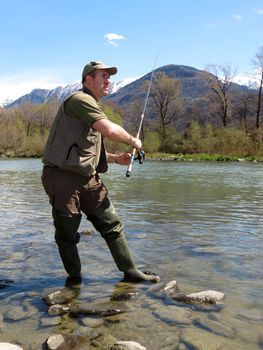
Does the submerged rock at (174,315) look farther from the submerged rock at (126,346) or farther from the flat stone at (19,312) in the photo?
the flat stone at (19,312)

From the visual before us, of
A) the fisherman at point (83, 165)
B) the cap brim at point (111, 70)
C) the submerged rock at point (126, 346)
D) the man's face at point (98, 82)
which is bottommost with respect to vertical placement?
the submerged rock at point (126, 346)

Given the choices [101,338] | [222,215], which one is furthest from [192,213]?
[101,338]

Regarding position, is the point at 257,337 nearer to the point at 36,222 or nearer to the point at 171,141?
the point at 36,222

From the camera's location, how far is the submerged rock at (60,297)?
4.25m

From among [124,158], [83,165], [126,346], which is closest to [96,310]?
[126,346]

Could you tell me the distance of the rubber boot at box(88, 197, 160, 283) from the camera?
15.5 ft

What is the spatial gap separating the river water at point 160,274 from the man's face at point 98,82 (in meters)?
2.10

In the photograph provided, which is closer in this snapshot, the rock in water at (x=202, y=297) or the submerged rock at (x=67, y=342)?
the submerged rock at (x=67, y=342)

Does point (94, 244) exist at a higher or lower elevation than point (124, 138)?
lower

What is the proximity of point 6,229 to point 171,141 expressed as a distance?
51150 millimetres

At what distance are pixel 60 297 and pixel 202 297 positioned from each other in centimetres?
140

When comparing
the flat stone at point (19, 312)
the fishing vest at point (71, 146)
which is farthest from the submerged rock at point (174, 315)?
→ the fishing vest at point (71, 146)

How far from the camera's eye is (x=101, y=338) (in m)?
3.45

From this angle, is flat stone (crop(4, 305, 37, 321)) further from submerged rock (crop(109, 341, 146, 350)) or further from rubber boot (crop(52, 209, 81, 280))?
submerged rock (crop(109, 341, 146, 350))
